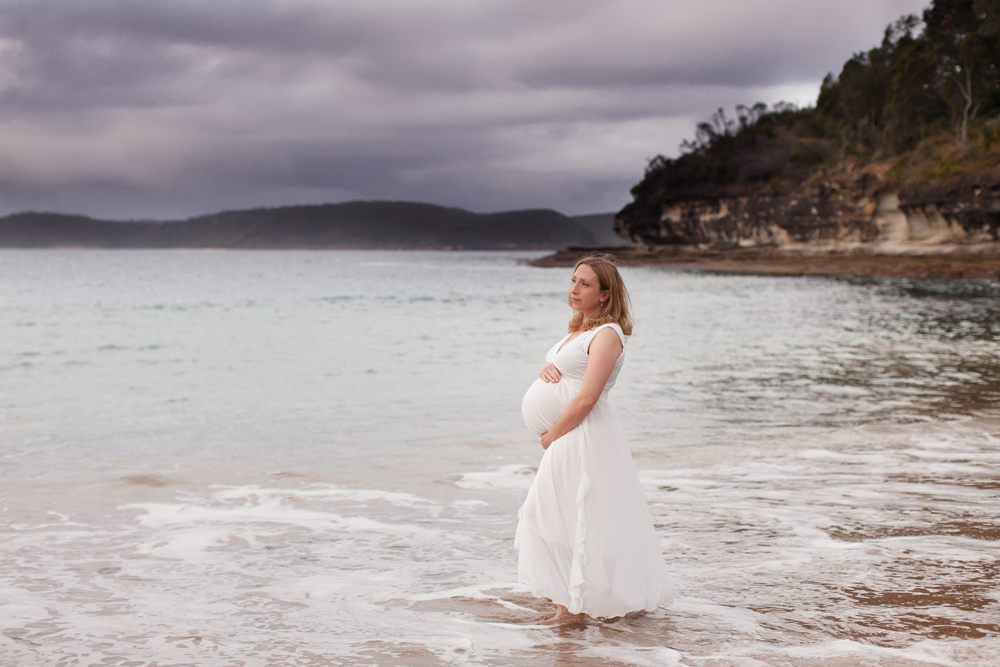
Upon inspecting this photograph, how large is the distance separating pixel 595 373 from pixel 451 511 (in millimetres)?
2802

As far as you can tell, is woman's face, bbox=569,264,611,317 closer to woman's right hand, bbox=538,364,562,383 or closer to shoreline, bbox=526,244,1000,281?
woman's right hand, bbox=538,364,562,383

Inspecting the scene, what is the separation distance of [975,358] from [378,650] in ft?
A: 47.3

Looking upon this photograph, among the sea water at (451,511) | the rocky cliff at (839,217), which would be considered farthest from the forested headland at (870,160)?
the sea water at (451,511)

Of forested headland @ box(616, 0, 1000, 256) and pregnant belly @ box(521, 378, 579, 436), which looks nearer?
pregnant belly @ box(521, 378, 579, 436)

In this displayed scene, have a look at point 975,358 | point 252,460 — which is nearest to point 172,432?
point 252,460

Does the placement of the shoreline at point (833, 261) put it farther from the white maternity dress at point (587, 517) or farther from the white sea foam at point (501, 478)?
the white maternity dress at point (587, 517)

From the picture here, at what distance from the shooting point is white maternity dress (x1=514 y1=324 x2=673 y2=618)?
3127 millimetres

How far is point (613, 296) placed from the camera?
3.14 meters

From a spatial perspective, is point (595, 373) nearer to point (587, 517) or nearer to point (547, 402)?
point (547, 402)

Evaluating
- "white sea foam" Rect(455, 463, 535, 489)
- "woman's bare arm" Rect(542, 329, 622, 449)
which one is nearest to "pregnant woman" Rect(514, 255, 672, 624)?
"woman's bare arm" Rect(542, 329, 622, 449)

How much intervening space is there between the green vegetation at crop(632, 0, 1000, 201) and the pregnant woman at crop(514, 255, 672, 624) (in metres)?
59.3

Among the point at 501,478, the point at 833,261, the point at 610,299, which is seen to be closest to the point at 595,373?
the point at 610,299

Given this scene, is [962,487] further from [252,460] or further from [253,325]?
[253,325]

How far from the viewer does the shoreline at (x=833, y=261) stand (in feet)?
157
